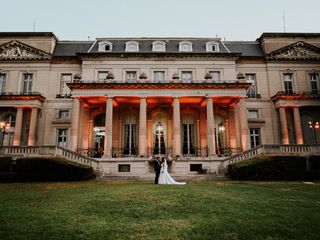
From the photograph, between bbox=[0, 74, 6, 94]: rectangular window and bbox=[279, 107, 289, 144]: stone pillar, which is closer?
bbox=[279, 107, 289, 144]: stone pillar

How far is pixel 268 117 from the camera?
29562 mm

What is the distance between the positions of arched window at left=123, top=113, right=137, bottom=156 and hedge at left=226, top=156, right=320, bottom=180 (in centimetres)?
1296

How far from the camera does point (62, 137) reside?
29.0 meters

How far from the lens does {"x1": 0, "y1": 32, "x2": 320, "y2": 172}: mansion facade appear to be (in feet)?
90.7

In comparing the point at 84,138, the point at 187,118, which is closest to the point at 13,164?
the point at 84,138

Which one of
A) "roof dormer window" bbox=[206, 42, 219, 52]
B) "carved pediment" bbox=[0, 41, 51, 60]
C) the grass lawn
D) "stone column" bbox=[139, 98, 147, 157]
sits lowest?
the grass lawn

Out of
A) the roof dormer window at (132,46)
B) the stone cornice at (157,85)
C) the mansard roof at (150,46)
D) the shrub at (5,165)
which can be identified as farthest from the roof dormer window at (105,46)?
the shrub at (5,165)

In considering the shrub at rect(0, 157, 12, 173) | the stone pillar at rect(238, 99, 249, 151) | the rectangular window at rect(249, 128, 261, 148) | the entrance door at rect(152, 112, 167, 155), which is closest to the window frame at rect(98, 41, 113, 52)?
the entrance door at rect(152, 112, 167, 155)

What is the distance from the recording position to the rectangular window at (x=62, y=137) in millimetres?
28883

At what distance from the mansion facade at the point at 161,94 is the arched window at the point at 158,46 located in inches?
5.1

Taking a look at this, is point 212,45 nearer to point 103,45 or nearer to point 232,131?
point 232,131

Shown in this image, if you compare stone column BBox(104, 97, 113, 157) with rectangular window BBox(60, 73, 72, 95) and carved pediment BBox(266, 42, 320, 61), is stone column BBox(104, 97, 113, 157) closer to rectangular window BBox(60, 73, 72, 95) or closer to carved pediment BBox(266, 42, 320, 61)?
rectangular window BBox(60, 73, 72, 95)

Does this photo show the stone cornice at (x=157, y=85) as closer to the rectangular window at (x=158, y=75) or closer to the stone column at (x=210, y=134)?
the stone column at (x=210, y=134)

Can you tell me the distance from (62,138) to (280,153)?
2303 cm
